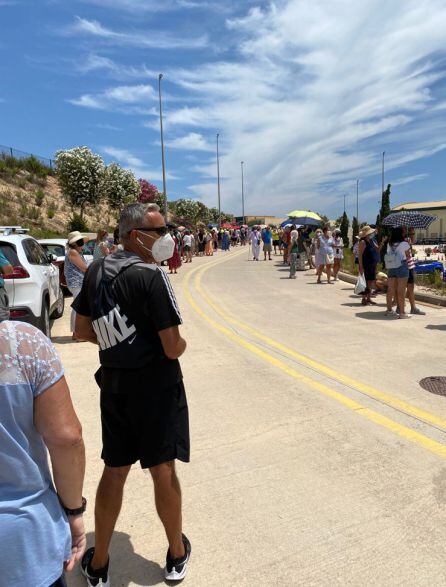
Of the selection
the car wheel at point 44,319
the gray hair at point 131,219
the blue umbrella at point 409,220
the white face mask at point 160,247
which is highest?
the blue umbrella at point 409,220

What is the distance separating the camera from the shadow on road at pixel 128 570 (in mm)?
2451

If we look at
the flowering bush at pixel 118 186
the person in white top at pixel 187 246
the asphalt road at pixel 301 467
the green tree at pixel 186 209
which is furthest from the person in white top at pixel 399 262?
the green tree at pixel 186 209

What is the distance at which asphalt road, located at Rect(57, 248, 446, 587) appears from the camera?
254 centimetres

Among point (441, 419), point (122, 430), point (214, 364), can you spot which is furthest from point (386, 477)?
point (214, 364)

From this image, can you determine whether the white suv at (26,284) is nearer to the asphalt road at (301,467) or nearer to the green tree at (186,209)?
the asphalt road at (301,467)

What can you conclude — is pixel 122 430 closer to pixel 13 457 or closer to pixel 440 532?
pixel 13 457

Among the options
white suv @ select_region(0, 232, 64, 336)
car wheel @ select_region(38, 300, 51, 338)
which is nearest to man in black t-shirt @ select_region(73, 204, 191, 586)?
white suv @ select_region(0, 232, 64, 336)

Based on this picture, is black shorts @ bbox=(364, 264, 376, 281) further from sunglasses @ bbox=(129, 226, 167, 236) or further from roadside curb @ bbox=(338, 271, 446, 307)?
sunglasses @ bbox=(129, 226, 167, 236)

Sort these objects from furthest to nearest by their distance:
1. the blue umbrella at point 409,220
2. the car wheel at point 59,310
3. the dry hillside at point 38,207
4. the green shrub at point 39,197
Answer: the green shrub at point 39,197
the dry hillside at point 38,207
the blue umbrella at point 409,220
the car wheel at point 59,310

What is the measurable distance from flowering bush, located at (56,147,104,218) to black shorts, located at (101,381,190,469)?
37.7 m

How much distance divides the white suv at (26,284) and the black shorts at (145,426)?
4769 mm

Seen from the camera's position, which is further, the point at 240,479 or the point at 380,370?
the point at 380,370

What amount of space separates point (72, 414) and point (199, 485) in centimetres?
200

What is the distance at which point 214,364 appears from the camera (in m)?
6.15
